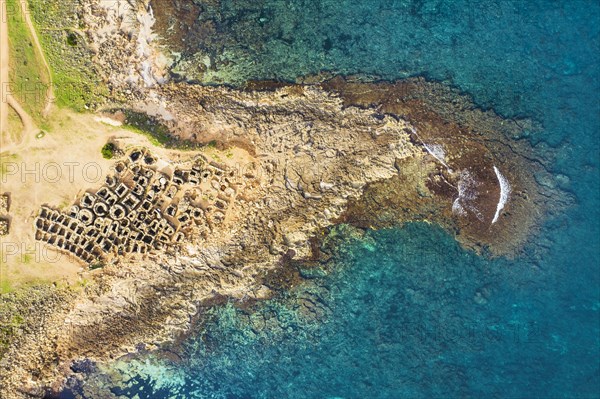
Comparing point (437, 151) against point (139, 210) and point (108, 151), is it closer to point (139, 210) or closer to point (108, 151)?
point (139, 210)

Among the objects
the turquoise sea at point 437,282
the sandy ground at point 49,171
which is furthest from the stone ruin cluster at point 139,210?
the turquoise sea at point 437,282

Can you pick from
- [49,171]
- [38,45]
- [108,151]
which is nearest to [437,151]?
[108,151]

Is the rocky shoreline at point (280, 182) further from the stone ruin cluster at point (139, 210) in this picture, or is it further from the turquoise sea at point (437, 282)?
the turquoise sea at point (437, 282)

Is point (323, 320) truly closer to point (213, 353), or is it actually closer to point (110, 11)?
point (213, 353)

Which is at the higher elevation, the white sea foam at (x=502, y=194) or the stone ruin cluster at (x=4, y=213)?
the white sea foam at (x=502, y=194)

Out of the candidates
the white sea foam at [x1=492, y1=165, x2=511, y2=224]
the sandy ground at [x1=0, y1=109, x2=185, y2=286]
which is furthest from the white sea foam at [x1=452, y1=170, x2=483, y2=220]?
the sandy ground at [x1=0, y1=109, x2=185, y2=286]
